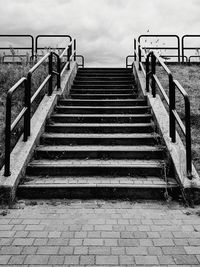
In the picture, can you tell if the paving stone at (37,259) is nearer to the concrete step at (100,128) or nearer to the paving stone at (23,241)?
the paving stone at (23,241)

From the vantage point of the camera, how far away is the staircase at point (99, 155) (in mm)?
4121

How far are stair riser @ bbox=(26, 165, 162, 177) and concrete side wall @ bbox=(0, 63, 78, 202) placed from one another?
245 mm

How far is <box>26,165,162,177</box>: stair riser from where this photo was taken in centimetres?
459

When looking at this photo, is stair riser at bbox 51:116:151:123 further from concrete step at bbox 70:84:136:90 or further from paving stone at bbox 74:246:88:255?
paving stone at bbox 74:246:88:255

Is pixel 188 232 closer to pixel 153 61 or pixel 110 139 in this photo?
pixel 110 139

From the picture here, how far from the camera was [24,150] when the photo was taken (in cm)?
471

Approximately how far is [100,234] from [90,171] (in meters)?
1.58

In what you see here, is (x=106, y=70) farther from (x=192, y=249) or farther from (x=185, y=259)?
(x=185, y=259)

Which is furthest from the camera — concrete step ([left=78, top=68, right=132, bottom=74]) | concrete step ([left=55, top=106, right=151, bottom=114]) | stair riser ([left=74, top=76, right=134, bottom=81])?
concrete step ([left=78, top=68, right=132, bottom=74])

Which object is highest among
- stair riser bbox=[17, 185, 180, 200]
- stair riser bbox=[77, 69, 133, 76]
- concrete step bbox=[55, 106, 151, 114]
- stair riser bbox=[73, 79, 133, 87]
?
stair riser bbox=[77, 69, 133, 76]

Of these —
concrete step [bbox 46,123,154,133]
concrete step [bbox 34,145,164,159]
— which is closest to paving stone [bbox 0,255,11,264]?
concrete step [bbox 34,145,164,159]

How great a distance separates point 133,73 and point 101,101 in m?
3.41

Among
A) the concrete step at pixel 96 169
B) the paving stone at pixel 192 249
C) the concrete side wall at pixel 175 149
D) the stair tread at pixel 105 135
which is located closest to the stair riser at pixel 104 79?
the concrete side wall at pixel 175 149

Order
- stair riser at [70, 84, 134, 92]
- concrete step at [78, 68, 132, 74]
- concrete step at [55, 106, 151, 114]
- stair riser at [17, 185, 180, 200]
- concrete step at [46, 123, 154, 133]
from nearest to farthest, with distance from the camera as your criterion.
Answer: stair riser at [17, 185, 180, 200], concrete step at [46, 123, 154, 133], concrete step at [55, 106, 151, 114], stair riser at [70, 84, 134, 92], concrete step at [78, 68, 132, 74]
